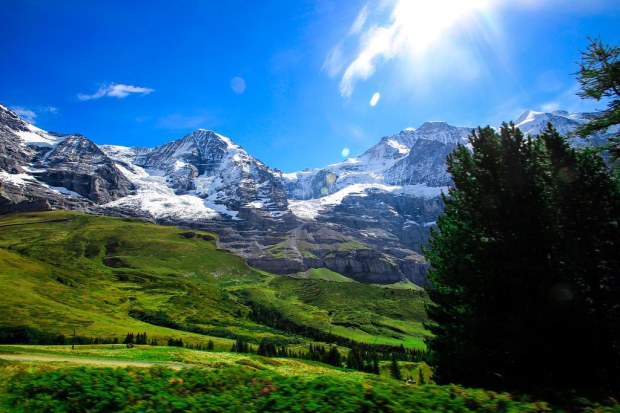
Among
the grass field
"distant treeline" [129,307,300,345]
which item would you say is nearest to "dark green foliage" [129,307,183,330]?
"distant treeline" [129,307,300,345]

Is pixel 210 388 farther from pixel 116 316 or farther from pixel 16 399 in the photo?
pixel 116 316

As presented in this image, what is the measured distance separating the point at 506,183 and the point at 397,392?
1683cm

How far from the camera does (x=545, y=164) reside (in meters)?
23.4

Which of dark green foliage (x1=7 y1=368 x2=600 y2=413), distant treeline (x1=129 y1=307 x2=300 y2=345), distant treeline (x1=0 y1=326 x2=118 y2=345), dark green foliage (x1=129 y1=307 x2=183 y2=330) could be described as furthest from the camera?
dark green foliage (x1=129 y1=307 x2=183 y2=330)

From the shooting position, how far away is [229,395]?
11.0m

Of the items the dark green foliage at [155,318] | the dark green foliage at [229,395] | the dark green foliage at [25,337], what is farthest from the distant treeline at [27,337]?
the dark green foliage at [229,395]

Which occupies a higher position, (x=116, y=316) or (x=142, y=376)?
(x=142, y=376)

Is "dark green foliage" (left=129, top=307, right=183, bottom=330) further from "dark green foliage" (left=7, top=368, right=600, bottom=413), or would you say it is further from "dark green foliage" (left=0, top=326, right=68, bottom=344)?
"dark green foliage" (left=7, top=368, right=600, bottom=413)

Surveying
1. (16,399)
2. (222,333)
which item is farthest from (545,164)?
(222,333)

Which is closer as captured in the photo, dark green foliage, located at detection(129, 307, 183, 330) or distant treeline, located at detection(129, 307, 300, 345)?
distant treeline, located at detection(129, 307, 300, 345)

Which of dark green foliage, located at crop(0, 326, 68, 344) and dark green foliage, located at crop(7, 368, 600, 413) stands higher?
dark green foliage, located at crop(7, 368, 600, 413)

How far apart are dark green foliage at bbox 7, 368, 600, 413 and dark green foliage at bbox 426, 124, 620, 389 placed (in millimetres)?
10248

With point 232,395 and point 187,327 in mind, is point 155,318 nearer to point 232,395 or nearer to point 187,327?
point 187,327

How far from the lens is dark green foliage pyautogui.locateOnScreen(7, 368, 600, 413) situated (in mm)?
9867
